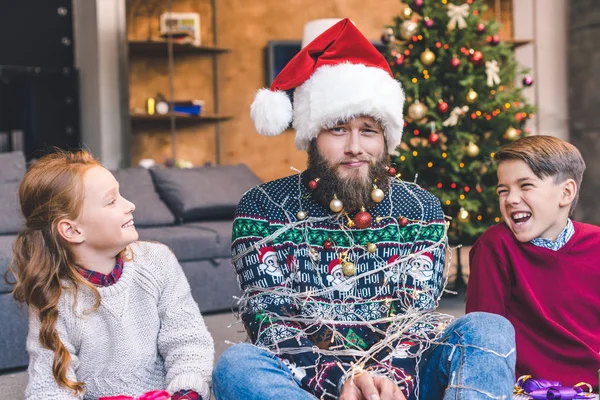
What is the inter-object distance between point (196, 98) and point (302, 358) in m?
5.26

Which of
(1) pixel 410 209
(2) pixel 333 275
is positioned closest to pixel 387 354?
(2) pixel 333 275

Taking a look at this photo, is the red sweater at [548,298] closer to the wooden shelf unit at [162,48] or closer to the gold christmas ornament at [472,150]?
the gold christmas ornament at [472,150]

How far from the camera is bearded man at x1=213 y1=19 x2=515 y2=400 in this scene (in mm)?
1666

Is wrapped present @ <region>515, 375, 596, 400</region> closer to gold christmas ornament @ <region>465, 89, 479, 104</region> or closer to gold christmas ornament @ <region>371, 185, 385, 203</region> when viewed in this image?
gold christmas ornament @ <region>371, 185, 385, 203</region>

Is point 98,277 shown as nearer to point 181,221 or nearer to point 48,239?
point 48,239

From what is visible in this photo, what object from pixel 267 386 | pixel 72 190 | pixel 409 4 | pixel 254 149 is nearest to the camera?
pixel 267 386

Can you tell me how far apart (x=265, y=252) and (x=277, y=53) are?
5.23 metres

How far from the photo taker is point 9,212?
3.46m

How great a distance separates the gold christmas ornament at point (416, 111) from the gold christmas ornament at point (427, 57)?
0.77 feet

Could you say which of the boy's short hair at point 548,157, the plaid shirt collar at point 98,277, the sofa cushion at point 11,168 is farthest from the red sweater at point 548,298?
the sofa cushion at point 11,168

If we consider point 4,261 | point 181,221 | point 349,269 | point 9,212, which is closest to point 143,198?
point 181,221

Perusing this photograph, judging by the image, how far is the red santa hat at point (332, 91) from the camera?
6.30 feet

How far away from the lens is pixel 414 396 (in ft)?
5.66

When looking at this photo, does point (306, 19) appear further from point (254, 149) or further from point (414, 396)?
point (414, 396)
